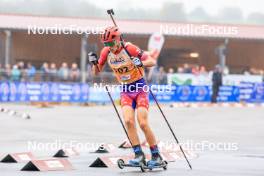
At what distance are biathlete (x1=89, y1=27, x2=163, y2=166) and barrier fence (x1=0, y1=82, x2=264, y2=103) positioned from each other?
20819 millimetres

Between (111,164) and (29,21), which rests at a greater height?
(29,21)

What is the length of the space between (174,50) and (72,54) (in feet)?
21.4

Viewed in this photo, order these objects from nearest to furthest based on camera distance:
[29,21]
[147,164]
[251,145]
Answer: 1. [147,164]
2. [251,145]
3. [29,21]

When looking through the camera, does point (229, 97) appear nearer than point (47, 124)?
No

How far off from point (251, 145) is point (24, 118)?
970cm

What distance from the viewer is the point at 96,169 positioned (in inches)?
457

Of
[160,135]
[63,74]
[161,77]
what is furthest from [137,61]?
[161,77]

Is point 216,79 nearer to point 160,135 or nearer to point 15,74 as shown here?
point 15,74

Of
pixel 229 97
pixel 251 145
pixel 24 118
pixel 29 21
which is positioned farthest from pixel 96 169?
pixel 29 21

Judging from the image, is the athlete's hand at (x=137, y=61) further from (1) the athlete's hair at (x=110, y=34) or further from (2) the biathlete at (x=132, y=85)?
(1) the athlete's hair at (x=110, y=34)

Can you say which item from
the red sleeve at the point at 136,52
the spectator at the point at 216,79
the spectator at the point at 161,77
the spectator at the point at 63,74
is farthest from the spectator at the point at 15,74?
the red sleeve at the point at 136,52

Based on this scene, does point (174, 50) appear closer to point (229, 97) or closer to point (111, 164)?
point (229, 97)

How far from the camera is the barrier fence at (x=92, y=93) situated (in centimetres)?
3394

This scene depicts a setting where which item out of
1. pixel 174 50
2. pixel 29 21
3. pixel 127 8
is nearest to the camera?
pixel 29 21
